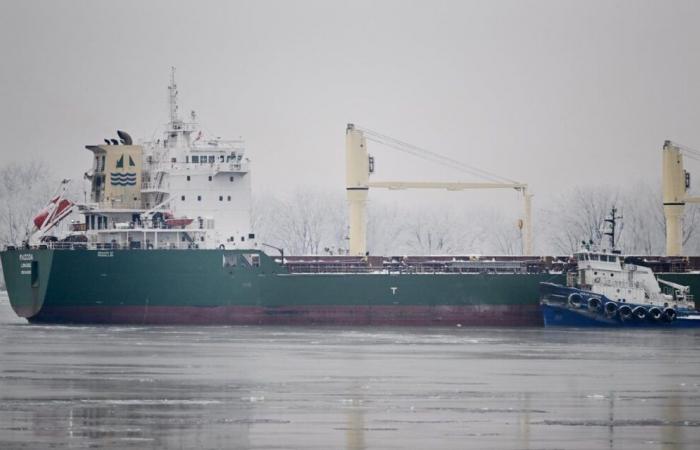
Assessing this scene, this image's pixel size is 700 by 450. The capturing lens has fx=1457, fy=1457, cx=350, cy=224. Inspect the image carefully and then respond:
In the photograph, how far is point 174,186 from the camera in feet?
178

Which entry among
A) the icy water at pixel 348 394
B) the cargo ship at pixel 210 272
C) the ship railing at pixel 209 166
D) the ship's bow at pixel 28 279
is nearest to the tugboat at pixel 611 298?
the cargo ship at pixel 210 272

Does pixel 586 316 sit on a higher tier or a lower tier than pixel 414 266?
lower

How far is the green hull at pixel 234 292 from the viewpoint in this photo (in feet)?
167

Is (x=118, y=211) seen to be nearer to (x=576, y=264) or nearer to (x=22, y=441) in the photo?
(x=576, y=264)

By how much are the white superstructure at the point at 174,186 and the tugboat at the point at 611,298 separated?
11535 millimetres

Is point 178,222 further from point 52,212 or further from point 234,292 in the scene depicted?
point 52,212

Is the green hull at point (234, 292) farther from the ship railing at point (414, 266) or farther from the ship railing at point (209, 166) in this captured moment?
the ship railing at point (209, 166)

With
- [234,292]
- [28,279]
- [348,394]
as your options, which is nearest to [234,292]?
[234,292]

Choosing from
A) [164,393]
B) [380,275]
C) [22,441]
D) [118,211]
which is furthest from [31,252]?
[22,441]

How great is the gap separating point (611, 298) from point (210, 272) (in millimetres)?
13963

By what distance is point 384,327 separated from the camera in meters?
50.8

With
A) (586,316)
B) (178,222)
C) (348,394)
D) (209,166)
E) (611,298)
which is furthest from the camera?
(209,166)

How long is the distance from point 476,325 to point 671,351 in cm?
1500

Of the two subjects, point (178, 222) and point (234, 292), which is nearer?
point (234, 292)
